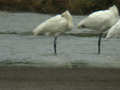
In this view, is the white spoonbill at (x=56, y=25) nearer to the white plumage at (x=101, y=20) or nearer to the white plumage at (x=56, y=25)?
the white plumage at (x=56, y=25)

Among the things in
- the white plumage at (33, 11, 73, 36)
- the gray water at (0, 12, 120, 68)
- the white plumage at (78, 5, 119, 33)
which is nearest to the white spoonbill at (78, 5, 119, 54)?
the white plumage at (78, 5, 119, 33)

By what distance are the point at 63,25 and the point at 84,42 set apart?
7.14 feet

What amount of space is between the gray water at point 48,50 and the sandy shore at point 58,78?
65cm

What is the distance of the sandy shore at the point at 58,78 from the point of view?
26.3 ft

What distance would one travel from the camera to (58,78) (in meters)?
8.88

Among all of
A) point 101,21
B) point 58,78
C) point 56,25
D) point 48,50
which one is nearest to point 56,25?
point 56,25

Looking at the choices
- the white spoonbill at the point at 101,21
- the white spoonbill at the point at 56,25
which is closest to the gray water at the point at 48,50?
the white spoonbill at the point at 56,25

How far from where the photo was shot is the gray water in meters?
10.8

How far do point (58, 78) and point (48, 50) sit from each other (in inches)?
178

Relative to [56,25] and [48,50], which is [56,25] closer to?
[56,25]

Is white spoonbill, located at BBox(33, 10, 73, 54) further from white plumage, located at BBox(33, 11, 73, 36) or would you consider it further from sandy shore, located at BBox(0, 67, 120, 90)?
sandy shore, located at BBox(0, 67, 120, 90)

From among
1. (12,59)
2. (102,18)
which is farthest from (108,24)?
(12,59)

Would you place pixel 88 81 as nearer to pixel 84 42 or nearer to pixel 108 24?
pixel 108 24

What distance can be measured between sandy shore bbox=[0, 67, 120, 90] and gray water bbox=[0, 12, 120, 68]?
0.65m
